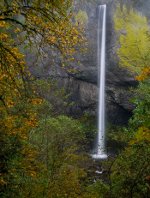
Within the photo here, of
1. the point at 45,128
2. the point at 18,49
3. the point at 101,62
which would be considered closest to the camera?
the point at 18,49

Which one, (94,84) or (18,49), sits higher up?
(94,84)

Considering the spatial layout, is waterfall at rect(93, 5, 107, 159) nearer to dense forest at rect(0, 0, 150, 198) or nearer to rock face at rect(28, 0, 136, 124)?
rock face at rect(28, 0, 136, 124)

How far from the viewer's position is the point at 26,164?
43.1 ft

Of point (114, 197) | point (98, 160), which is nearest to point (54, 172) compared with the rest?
point (114, 197)

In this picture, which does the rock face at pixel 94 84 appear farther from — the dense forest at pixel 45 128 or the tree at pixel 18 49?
the tree at pixel 18 49

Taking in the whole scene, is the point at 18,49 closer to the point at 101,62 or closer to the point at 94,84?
the point at 94,84

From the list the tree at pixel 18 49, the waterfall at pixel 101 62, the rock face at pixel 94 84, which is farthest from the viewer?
the waterfall at pixel 101 62

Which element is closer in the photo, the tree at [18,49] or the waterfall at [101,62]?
the tree at [18,49]

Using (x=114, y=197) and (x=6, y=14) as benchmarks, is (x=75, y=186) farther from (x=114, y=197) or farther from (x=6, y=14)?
(x=6, y=14)

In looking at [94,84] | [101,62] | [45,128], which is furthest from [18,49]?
[101,62]

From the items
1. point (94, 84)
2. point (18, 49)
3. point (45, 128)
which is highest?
point (94, 84)

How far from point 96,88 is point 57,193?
26961mm

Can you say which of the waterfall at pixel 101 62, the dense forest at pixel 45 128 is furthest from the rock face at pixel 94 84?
the dense forest at pixel 45 128

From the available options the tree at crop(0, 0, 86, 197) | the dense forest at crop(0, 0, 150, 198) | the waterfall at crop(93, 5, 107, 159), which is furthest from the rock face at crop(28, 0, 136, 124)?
the tree at crop(0, 0, 86, 197)
